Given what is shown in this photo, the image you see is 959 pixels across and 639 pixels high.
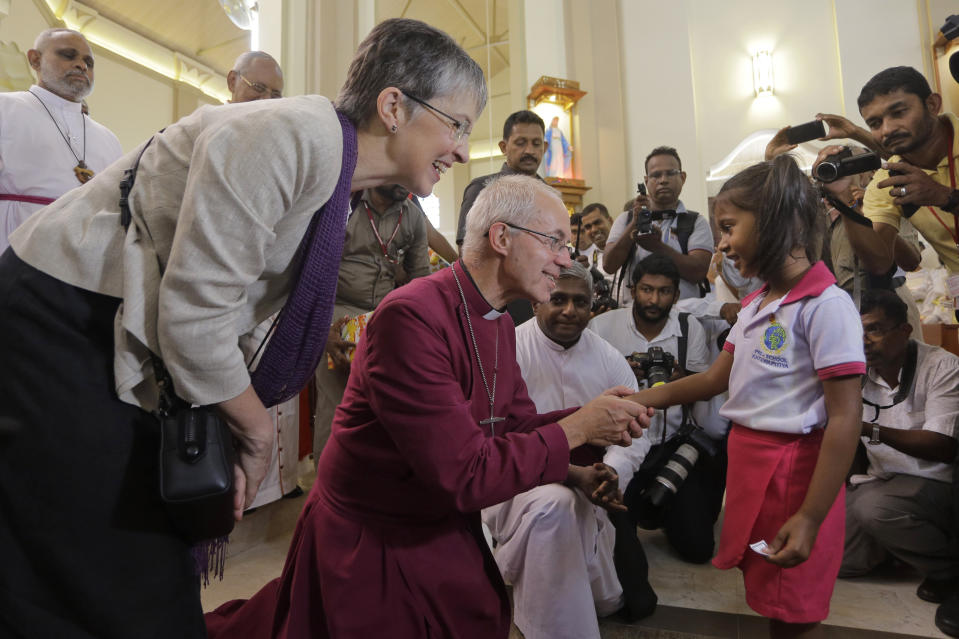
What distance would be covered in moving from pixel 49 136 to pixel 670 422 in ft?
12.3

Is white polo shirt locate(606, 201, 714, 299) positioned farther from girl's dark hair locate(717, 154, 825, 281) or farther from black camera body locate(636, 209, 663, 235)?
girl's dark hair locate(717, 154, 825, 281)

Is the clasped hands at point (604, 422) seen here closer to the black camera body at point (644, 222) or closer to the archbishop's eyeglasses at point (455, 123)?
the archbishop's eyeglasses at point (455, 123)

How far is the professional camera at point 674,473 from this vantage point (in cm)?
285

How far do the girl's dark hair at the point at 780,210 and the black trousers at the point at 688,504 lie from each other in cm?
161

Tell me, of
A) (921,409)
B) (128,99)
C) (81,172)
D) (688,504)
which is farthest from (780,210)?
(128,99)

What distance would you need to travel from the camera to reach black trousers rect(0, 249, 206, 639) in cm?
96

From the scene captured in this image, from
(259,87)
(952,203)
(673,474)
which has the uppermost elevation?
(259,87)

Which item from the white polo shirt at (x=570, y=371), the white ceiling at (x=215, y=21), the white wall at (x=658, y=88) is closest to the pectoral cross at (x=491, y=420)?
the white polo shirt at (x=570, y=371)

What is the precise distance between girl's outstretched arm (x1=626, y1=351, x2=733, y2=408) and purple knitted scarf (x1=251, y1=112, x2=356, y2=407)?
134 cm

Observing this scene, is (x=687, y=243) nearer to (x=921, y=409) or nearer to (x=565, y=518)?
(x=921, y=409)

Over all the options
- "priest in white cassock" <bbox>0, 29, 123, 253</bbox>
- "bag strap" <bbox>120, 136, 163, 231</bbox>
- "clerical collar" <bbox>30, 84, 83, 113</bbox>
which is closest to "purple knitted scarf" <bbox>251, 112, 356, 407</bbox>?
"bag strap" <bbox>120, 136, 163, 231</bbox>

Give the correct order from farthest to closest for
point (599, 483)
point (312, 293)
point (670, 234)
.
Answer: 1. point (670, 234)
2. point (599, 483)
3. point (312, 293)

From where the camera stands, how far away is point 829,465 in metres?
1.64

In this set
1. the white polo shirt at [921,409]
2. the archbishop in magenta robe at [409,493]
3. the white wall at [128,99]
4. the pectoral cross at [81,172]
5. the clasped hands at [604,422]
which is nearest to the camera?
the archbishop in magenta robe at [409,493]
